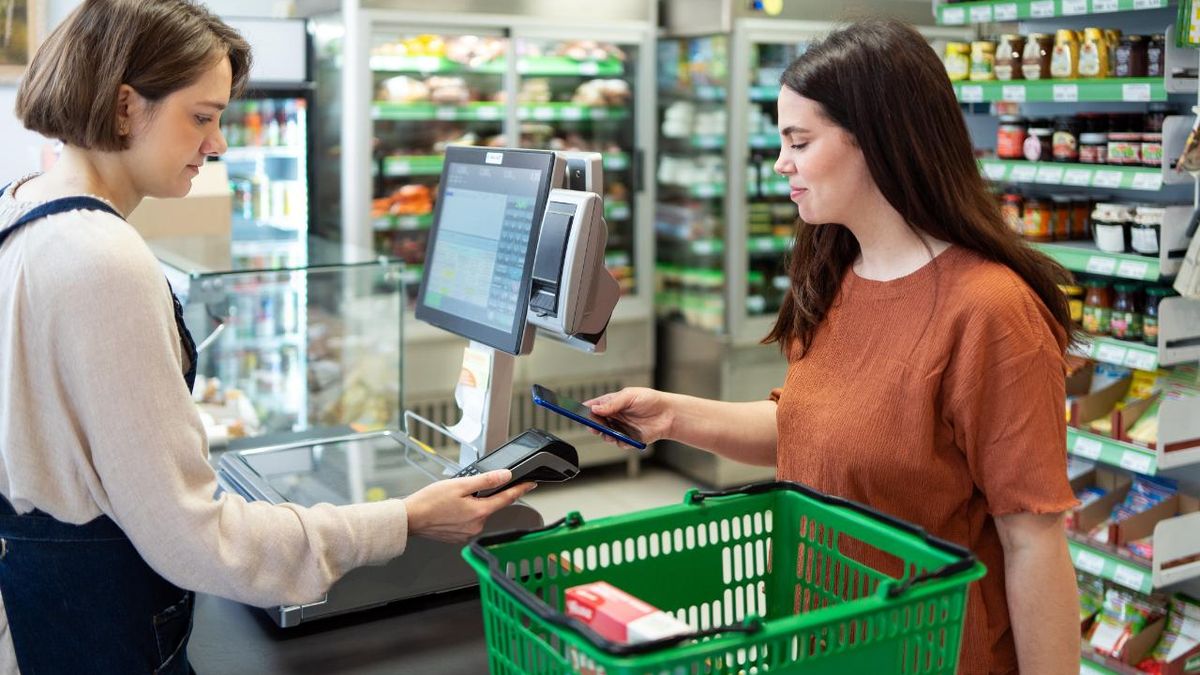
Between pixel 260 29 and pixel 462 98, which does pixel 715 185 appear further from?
pixel 260 29

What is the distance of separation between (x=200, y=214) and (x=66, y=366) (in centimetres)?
235

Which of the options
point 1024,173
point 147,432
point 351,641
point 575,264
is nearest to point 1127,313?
point 1024,173

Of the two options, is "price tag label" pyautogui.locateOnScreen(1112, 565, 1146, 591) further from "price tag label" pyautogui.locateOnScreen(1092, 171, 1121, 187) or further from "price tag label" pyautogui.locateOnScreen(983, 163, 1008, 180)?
"price tag label" pyautogui.locateOnScreen(983, 163, 1008, 180)

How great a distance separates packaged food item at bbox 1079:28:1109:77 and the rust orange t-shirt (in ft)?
5.71

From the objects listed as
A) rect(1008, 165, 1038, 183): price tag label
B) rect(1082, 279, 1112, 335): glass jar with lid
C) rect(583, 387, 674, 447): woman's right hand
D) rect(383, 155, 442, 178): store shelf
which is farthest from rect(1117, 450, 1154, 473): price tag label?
rect(383, 155, 442, 178): store shelf

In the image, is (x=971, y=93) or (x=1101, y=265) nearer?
(x=1101, y=265)

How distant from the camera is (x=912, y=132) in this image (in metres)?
1.58

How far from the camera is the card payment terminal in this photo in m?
1.73

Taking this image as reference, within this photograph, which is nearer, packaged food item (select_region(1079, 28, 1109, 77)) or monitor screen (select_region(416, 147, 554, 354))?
monitor screen (select_region(416, 147, 554, 354))

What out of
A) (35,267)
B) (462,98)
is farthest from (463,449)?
(462,98)

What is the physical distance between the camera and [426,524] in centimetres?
159

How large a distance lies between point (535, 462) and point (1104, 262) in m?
1.94

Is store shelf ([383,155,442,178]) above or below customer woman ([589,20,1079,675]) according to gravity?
above

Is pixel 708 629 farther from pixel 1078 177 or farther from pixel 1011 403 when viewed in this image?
pixel 1078 177
